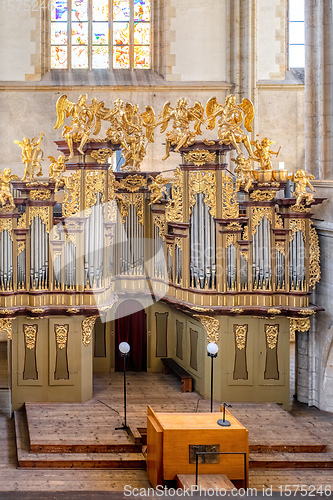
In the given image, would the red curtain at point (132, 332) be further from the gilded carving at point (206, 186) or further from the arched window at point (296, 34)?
the arched window at point (296, 34)

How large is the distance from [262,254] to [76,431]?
5559 millimetres

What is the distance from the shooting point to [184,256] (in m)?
17.6

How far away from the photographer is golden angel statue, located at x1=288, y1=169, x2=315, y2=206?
17.0 meters

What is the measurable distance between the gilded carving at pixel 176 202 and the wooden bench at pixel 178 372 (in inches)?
142

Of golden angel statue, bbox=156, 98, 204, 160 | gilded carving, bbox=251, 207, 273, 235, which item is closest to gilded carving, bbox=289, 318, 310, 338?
gilded carving, bbox=251, 207, 273, 235

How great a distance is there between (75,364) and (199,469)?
17.1ft

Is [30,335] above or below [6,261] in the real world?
below

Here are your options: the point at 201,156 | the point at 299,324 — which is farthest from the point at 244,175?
the point at 299,324

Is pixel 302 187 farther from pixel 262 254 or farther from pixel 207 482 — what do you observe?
pixel 207 482

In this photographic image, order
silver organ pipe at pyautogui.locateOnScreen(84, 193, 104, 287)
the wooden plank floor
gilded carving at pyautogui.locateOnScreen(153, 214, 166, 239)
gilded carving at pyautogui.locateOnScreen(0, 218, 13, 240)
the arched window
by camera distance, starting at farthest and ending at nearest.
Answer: the arched window < gilded carving at pyautogui.locateOnScreen(153, 214, 166, 239) < silver organ pipe at pyautogui.locateOnScreen(84, 193, 104, 287) < gilded carving at pyautogui.locateOnScreen(0, 218, 13, 240) < the wooden plank floor

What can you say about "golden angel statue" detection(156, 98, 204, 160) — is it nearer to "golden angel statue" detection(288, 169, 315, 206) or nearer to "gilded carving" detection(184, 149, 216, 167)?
"gilded carving" detection(184, 149, 216, 167)

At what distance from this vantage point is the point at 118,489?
44.5 ft

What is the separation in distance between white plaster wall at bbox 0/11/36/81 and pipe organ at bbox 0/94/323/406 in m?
7.66

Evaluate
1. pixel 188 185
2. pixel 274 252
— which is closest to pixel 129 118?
pixel 188 185
